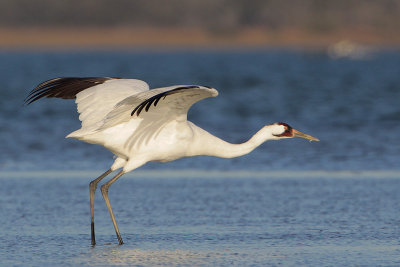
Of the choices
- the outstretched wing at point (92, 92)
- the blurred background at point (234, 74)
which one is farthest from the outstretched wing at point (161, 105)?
the blurred background at point (234, 74)

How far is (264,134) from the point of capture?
10.8m

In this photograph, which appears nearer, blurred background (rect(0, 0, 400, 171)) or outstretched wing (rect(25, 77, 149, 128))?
outstretched wing (rect(25, 77, 149, 128))

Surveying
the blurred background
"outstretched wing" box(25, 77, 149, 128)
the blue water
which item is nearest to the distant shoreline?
the blurred background

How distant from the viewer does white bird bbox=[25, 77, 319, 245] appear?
32.8 ft

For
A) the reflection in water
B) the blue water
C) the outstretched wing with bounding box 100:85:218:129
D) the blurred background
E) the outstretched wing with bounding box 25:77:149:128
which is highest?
the blurred background

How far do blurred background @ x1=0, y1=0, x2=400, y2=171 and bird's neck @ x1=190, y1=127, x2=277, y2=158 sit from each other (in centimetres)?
380

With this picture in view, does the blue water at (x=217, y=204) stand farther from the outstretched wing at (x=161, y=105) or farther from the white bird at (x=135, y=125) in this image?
the outstretched wing at (x=161, y=105)

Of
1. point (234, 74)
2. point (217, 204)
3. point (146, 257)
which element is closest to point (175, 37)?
point (234, 74)

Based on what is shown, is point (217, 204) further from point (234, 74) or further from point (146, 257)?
point (234, 74)

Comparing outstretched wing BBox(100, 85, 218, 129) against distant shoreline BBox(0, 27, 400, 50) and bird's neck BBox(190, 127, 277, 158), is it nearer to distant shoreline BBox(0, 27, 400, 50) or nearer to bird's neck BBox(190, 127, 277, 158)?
bird's neck BBox(190, 127, 277, 158)

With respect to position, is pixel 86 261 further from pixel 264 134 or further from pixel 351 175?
pixel 351 175

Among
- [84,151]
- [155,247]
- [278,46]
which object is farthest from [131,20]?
[155,247]

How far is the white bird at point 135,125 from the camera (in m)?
9.99

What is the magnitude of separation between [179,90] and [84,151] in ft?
25.1
